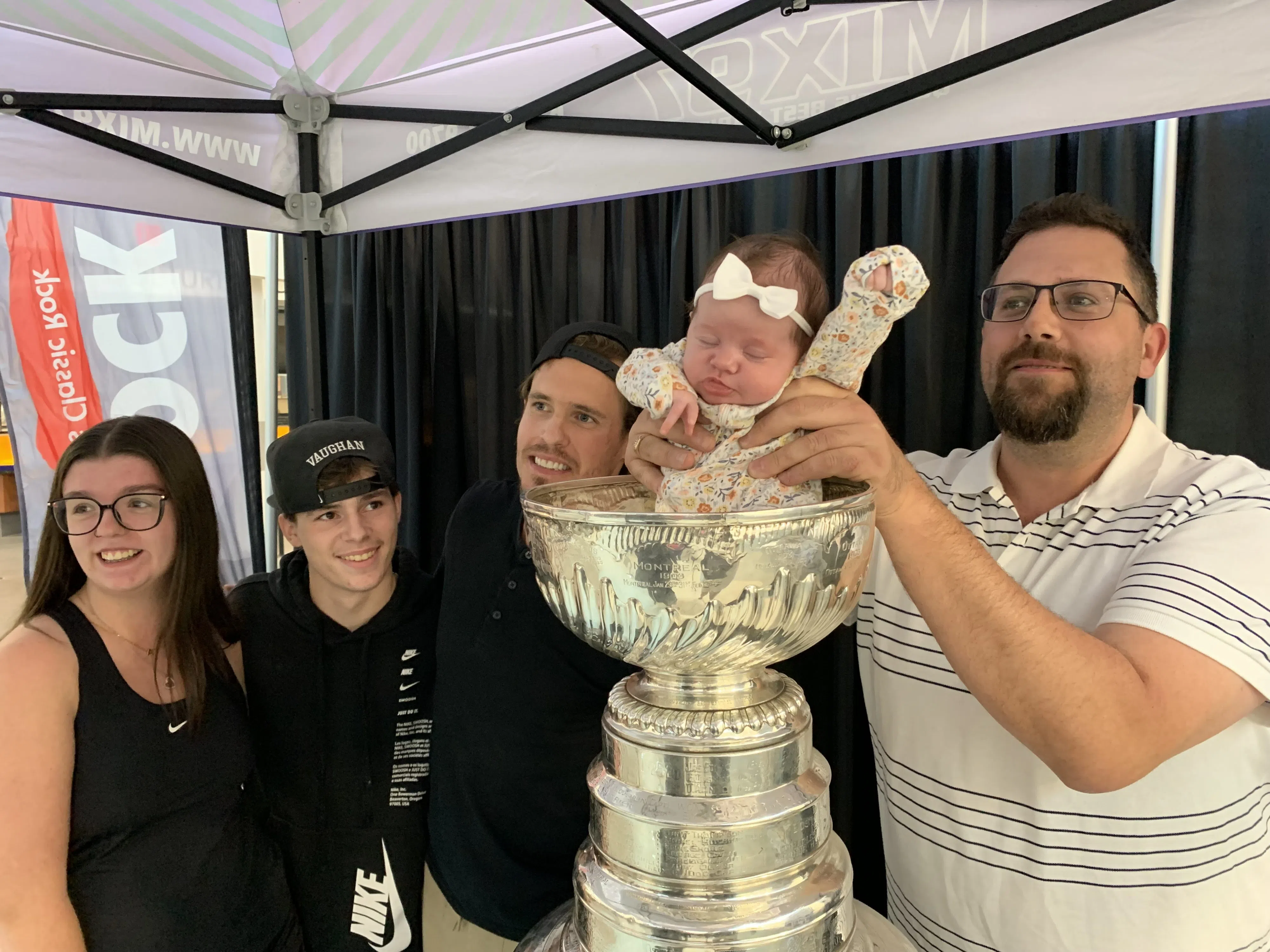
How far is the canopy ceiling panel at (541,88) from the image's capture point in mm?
1200

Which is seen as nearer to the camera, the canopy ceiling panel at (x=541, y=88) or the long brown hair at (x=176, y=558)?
the canopy ceiling panel at (x=541, y=88)

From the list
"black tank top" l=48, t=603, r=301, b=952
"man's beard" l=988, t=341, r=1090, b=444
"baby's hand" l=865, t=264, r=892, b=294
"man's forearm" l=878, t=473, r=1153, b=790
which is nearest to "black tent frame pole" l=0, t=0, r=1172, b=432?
"man's beard" l=988, t=341, r=1090, b=444

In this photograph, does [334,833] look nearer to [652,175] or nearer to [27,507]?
[652,175]

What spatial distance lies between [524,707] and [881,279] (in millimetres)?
981

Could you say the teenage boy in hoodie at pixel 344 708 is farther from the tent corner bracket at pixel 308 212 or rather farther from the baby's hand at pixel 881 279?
the baby's hand at pixel 881 279

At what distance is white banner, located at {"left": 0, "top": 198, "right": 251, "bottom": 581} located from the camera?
9.00 ft

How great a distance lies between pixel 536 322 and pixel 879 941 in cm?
207

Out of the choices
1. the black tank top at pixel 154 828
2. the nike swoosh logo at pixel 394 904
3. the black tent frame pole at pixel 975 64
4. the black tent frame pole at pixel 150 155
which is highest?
the black tent frame pole at pixel 150 155

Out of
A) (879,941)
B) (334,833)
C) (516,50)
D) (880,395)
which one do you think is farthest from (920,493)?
(516,50)

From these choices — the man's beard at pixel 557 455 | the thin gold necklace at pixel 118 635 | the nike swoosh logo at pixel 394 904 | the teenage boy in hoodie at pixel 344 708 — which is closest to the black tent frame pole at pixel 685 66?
the man's beard at pixel 557 455

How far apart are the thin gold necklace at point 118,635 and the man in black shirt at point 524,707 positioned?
505mm

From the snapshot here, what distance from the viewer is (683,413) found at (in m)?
0.81

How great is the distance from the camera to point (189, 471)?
1535mm

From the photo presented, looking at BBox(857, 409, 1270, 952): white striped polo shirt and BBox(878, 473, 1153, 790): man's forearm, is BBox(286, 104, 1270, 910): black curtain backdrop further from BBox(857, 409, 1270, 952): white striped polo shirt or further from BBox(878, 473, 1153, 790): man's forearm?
BBox(878, 473, 1153, 790): man's forearm
